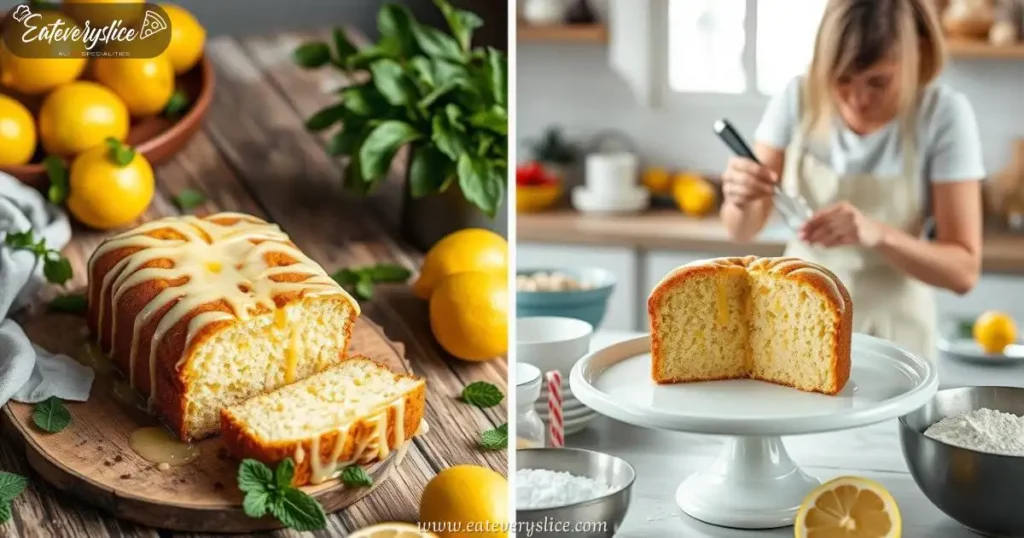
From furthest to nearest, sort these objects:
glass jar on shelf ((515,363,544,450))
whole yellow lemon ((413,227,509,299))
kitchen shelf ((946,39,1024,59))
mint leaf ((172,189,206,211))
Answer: kitchen shelf ((946,39,1024,59))
mint leaf ((172,189,206,211))
whole yellow lemon ((413,227,509,299))
glass jar on shelf ((515,363,544,450))

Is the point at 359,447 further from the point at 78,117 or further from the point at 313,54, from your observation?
the point at 313,54

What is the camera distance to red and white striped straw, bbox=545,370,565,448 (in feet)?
2.28

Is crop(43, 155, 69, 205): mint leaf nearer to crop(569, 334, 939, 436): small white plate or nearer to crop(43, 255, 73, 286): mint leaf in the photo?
crop(43, 255, 73, 286): mint leaf

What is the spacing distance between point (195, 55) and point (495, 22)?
0.43 m

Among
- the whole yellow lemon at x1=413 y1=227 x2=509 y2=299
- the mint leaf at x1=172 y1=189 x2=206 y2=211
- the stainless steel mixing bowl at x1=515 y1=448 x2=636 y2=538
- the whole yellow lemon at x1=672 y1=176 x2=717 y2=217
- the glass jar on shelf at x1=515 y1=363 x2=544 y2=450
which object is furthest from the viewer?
the whole yellow lemon at x1=672 y1=176 x2=717 y2=217

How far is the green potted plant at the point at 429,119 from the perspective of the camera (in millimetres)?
955

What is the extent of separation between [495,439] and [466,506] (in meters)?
0.10

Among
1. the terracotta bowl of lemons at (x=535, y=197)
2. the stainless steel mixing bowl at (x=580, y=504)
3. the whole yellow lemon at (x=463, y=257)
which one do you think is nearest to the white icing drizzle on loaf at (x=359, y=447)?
the stainless steel mixing bowl at (x=580, y=504)

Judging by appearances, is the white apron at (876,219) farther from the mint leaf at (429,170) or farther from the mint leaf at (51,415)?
the mint leaf at (51,415)

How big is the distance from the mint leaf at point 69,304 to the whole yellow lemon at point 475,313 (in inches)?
12.2

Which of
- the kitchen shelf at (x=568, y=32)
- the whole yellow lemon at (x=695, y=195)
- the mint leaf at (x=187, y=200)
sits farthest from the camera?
the kitchen shelf at (x=568, y=32)

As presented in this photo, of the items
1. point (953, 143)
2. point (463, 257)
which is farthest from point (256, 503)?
point (953, 143)

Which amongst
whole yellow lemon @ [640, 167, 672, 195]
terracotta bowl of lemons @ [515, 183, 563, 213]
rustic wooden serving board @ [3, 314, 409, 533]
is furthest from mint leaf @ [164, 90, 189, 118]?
whole yellow lemon @ [640, 167, 672, 195]

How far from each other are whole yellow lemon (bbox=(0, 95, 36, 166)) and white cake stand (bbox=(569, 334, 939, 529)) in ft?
1.72
